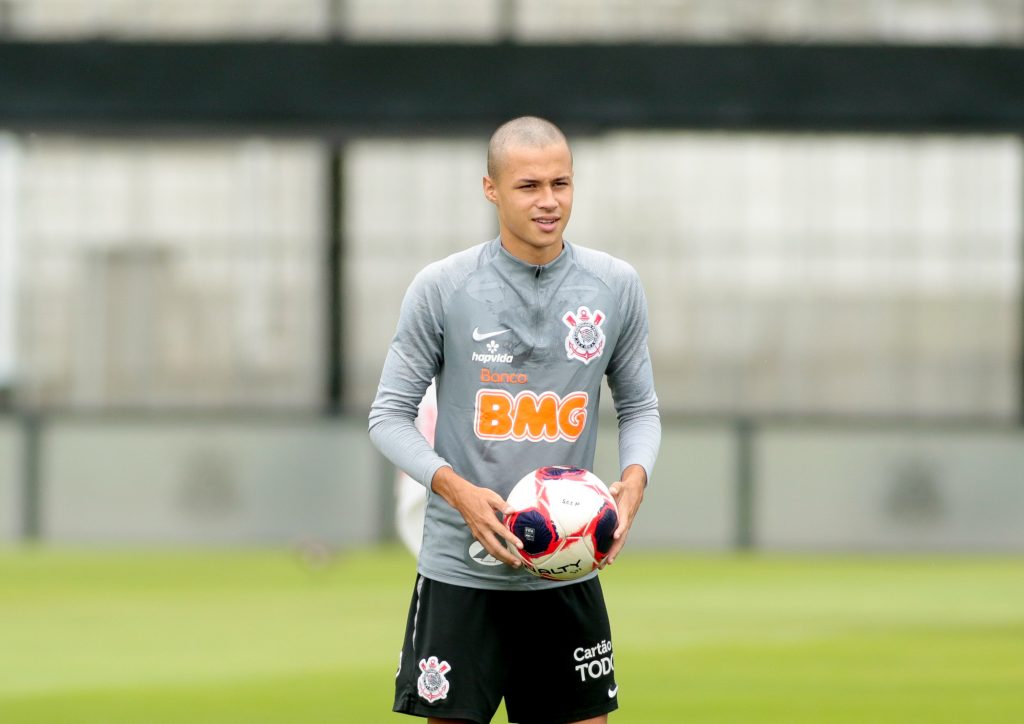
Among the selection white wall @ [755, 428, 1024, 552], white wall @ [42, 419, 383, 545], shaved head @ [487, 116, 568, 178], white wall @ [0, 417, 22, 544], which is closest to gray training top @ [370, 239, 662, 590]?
shaved head @ [487, 116, 568, 178]

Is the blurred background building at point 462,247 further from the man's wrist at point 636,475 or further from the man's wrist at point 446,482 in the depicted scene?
the man's wrist at point 446,482

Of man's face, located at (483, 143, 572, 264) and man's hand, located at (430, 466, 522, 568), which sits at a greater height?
man's face, located at (483, 143, 572, 264)

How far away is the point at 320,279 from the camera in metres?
20.6

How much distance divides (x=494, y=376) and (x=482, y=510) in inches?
14.1

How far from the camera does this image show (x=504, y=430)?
4.70 m

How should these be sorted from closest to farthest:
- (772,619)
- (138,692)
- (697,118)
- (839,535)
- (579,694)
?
(579,694)
(138,692)
(772,619)
(697,118)
(839,535)

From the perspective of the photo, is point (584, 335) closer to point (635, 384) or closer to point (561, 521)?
point (635, 384)

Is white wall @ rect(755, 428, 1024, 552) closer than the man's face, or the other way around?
the man's face

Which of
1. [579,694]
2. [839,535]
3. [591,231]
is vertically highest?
[591,231]

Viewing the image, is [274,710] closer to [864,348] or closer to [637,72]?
[637,72]

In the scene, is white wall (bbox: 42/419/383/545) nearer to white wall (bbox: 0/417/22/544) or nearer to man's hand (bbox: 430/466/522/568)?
white wall (bbox: 0/417/22/544)

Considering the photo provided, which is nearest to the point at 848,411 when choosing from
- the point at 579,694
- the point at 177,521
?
the point at 177,521

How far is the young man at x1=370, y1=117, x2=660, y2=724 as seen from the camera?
4695mm

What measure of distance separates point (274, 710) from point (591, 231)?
42.5ft
